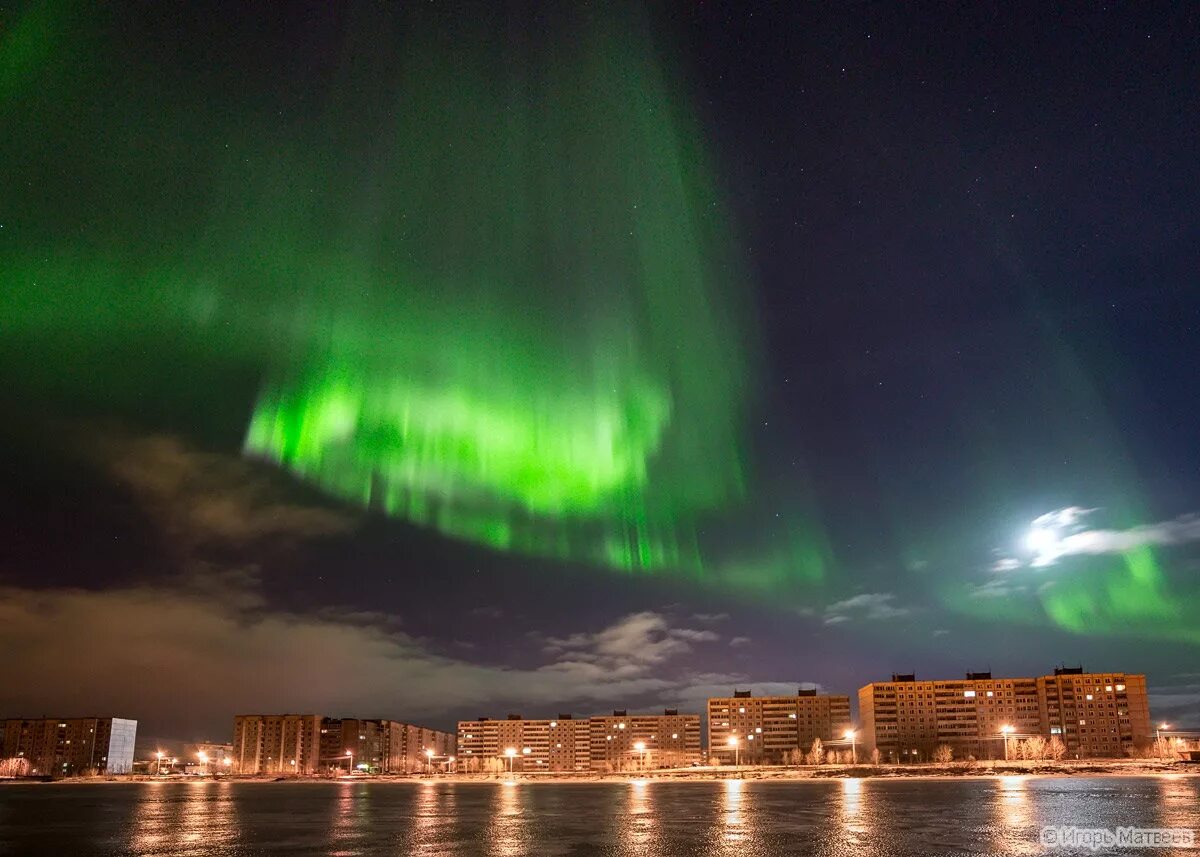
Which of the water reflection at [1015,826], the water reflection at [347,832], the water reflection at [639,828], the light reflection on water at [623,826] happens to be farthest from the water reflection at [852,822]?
the water reflection at [347,832]

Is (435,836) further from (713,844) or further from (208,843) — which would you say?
(713,844)

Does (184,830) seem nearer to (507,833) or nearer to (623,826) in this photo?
(507,833)

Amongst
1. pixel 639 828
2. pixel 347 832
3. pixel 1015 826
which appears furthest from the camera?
pixel 347 832

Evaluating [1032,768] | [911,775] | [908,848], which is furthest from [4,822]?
[1032,768]

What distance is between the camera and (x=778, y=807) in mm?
71312

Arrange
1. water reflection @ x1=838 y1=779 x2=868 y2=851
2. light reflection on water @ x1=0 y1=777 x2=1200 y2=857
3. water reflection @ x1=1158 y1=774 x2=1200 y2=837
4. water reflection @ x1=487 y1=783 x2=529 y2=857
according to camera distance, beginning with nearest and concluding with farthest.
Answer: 1. water reflection @ x1=487 y1=783 x2=529 y2=857
2. light reflection on water @ x1=0 y1=777 x2=1200 y2=857
3. water reflection @ x1=838 y1=779 x2=868 y2=851
4. water reflection @ x1=1158 y1=774 x2=1200 y2=837

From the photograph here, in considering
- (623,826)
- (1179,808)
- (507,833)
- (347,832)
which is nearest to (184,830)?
(347,832)

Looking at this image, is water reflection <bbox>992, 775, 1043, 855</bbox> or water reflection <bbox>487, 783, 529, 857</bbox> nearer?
water reflection <bbox>992, 775, 1043, 855</bbox>

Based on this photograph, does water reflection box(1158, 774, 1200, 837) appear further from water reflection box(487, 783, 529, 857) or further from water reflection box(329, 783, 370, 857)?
water reflection box(329, 783, 370, 857)

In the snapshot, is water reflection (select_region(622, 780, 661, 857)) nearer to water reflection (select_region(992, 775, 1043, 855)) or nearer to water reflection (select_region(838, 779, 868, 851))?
water reflection (select_region(838, 779, 868, 851))

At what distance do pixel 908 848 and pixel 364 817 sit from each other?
44904mm

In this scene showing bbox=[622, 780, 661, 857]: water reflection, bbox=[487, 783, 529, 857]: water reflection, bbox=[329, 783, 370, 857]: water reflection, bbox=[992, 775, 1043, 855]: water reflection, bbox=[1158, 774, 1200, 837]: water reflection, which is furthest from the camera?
bbox=[1158, 774, 1200, 837]: water reflection

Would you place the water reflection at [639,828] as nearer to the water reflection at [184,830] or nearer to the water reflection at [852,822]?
the water reflection at [852,822]

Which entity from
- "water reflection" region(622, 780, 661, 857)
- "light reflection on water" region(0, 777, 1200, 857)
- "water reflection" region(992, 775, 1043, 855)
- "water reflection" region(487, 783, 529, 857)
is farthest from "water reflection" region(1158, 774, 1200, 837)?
"water reflection" region(487, 783, 529, 857)
